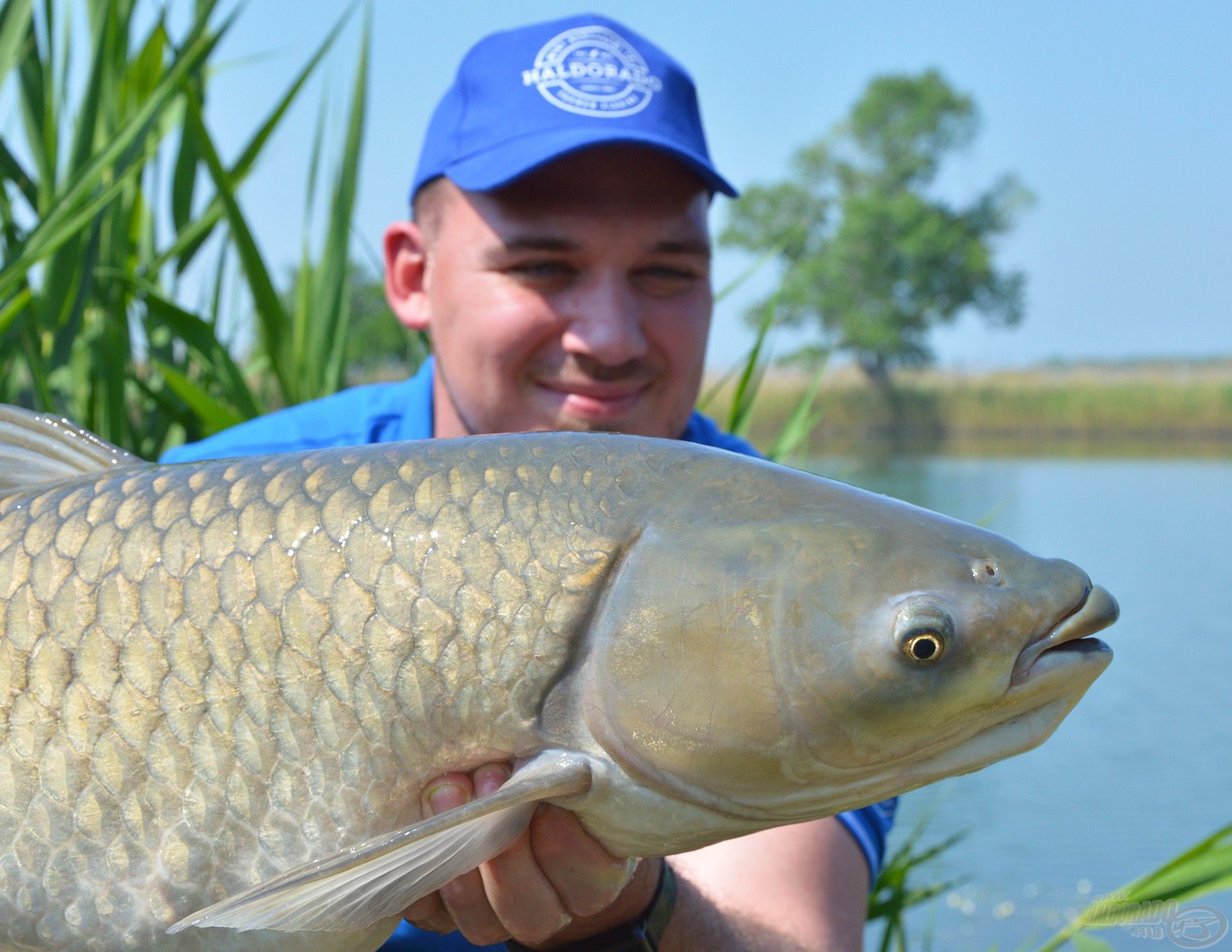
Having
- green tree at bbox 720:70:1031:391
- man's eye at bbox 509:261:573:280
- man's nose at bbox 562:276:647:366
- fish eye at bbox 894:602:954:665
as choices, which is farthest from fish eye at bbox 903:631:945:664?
green tree at bbox 720:70:1031:391

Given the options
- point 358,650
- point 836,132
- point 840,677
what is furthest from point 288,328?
point 836,132

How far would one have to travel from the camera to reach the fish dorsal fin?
1.41 meters

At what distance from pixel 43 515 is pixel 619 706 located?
2.12 feet

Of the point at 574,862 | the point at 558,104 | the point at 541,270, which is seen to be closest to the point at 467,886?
the point at 574,862

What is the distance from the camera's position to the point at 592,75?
238cm

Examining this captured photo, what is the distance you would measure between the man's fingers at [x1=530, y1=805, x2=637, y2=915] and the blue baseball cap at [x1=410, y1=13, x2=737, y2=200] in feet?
4.21

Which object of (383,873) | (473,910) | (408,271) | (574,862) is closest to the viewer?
(383,873)

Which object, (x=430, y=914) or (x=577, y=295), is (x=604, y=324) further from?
(x=430, y=914)

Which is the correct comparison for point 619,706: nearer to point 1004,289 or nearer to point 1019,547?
point 1019,547

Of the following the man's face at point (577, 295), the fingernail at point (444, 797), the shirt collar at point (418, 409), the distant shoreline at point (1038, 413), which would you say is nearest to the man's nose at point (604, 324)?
the man's face at point (577, 295)

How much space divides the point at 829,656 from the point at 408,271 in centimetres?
167

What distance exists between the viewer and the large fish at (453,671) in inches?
46.3

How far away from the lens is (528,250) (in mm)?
2293

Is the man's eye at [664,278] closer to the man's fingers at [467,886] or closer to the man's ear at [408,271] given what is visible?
the man's ear at [408,271]
